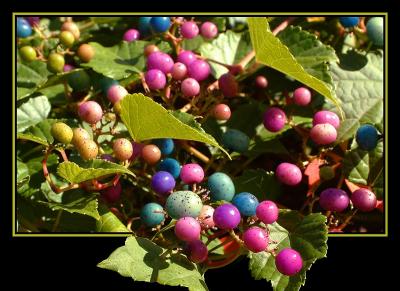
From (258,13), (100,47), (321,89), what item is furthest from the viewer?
(100,47)

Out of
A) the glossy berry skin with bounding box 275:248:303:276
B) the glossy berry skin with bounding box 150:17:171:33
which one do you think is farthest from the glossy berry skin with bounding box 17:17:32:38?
the glossy berry skin with bounding box 275:248:303:276

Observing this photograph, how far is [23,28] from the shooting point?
1.50 meters

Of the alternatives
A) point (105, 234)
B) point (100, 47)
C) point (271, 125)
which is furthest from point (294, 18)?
point (105, 234)

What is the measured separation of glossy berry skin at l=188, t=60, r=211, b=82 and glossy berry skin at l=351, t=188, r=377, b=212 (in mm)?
404

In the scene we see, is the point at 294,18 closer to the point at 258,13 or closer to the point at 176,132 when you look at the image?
the point at 258,13

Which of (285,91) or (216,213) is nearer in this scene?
(216,213)

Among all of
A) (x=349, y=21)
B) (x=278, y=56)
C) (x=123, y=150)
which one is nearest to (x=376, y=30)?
(x=349, y=21)

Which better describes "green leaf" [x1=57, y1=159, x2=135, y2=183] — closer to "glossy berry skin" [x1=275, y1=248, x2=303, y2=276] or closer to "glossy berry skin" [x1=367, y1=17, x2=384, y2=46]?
"glossy berry skin" [x1=275, y1=248, x2=303, y2=276]

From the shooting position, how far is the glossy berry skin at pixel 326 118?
51.6 inches

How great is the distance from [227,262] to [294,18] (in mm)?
663

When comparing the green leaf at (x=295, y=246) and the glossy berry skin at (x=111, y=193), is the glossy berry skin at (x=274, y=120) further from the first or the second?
the glossy berry skin at (x=111, y=193)

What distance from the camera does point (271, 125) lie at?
1.34m

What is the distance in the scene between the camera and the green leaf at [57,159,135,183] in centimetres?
107

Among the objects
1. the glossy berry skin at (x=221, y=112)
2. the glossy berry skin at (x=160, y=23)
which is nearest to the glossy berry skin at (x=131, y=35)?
the glossy berry skin at (x=160, y=23)
